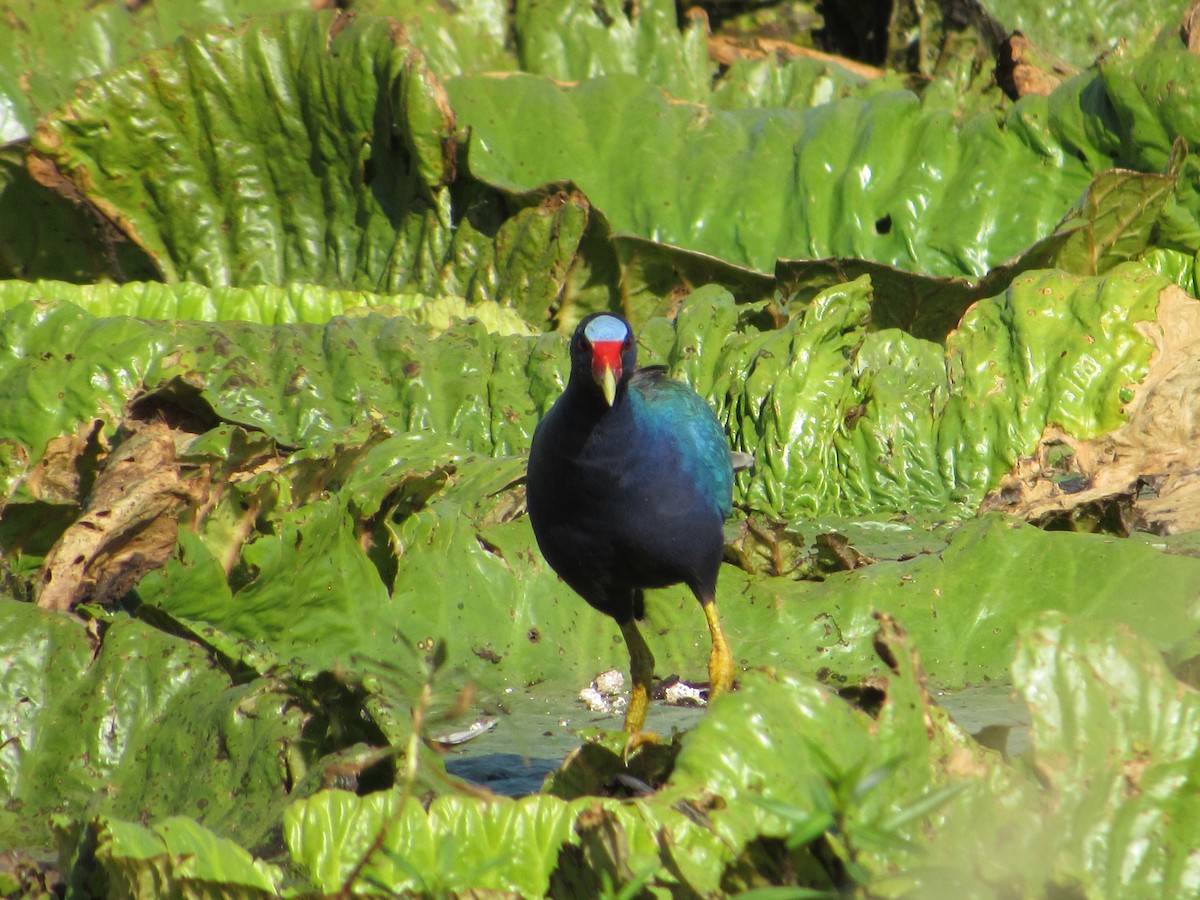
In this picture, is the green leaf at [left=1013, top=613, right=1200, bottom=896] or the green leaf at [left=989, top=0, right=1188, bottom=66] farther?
the green leaf at [left=989, top=0, right=1188, bottom=66]

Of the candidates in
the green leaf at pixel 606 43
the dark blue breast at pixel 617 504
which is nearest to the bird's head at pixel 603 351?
the dark blue breast at pixel 617 504

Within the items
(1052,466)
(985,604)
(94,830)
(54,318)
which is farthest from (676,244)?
(94,830)

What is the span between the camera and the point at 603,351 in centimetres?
262

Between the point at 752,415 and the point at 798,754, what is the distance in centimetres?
249

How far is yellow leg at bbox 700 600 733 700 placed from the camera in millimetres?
2965

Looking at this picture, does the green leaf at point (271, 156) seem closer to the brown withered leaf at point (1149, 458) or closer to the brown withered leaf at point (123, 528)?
the brown withered leaf at point (123, 528)

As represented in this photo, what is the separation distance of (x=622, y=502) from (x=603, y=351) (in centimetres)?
36

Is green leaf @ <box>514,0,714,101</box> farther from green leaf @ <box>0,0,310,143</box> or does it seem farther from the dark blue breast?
the dark blue breast

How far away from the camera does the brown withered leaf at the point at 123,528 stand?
335cm

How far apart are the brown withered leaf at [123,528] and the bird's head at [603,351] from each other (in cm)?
114

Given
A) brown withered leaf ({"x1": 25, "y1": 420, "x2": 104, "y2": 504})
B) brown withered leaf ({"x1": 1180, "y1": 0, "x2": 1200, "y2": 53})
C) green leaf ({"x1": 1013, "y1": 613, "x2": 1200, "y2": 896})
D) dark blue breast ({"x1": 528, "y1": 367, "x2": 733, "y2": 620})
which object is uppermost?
brown withered leaf ({"x1": 1180, "y1": 0, "x2": 1200, "y2": 53})

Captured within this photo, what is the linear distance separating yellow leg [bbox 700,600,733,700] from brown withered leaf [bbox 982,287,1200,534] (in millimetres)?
1020

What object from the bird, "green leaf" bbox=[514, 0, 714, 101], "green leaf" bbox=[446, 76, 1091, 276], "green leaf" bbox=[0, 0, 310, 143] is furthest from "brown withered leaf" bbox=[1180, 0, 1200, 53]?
"green leaf" bbox=[0, 0, 310, 143]

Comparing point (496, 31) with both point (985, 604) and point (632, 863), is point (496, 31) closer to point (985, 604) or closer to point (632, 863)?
point (985, 604)
